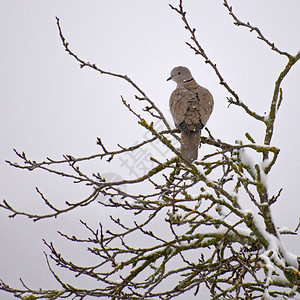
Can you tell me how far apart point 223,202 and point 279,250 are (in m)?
0.77

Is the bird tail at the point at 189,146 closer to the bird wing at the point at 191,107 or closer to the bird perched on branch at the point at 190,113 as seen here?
the bird perched on branch at the point at 190,113

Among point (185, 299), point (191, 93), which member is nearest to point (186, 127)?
point (191, 93)

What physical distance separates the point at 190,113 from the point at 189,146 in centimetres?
74

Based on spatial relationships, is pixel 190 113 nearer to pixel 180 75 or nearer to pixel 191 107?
pixel 191 107

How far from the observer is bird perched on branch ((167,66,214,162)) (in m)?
4.68

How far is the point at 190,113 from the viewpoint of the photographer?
5270 mm

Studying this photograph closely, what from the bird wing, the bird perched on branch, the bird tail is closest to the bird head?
the bird perched on branch

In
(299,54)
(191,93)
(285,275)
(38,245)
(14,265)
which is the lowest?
(285,275)

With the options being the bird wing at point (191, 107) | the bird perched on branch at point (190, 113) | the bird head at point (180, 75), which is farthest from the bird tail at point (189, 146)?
the bird head at point (180, 75)

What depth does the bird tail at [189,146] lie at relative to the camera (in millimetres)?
4633

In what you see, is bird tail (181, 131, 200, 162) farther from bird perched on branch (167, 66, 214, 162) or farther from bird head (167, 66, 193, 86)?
bird head (167, 66, 193, 86)

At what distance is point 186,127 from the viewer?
4.89 m

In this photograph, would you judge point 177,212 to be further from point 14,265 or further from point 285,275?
point 14,265

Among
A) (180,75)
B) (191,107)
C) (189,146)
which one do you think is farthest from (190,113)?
(180,75)
